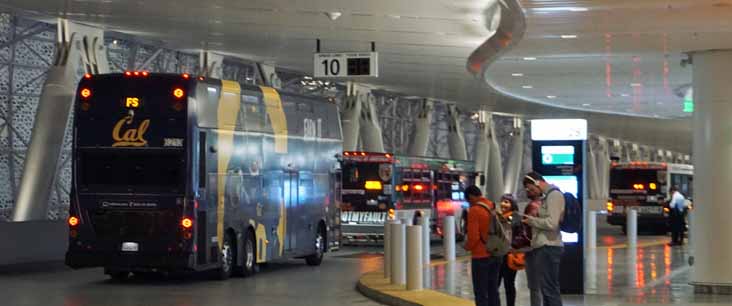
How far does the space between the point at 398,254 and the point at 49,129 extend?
615 inches

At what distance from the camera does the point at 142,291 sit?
21969 mm

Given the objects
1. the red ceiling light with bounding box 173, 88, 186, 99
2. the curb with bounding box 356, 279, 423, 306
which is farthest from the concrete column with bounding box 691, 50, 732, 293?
the red ceiling light with bounding box 173, 88, 186, 99

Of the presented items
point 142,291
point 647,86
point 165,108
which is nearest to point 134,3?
point 165,108

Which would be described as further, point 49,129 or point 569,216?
point 49,129

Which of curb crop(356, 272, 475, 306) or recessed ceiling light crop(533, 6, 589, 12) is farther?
curb crop(356, 272, 475, 306)

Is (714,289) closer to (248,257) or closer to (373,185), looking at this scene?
(248,257)

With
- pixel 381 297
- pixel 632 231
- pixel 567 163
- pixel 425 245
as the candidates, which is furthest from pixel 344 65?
pixel 567 163

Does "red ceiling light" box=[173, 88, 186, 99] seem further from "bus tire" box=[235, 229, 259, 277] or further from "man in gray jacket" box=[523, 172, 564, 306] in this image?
"man in gray jacket" box=[523, 172, 564, 306]

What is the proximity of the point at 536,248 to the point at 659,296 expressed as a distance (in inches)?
246

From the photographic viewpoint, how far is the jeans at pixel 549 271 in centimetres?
1429

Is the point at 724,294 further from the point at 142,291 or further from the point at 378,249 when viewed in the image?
the point at 378,249

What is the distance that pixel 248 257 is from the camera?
25.5 meters

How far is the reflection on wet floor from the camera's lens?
19422mm

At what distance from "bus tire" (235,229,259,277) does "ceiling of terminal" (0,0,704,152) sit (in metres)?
5.84
